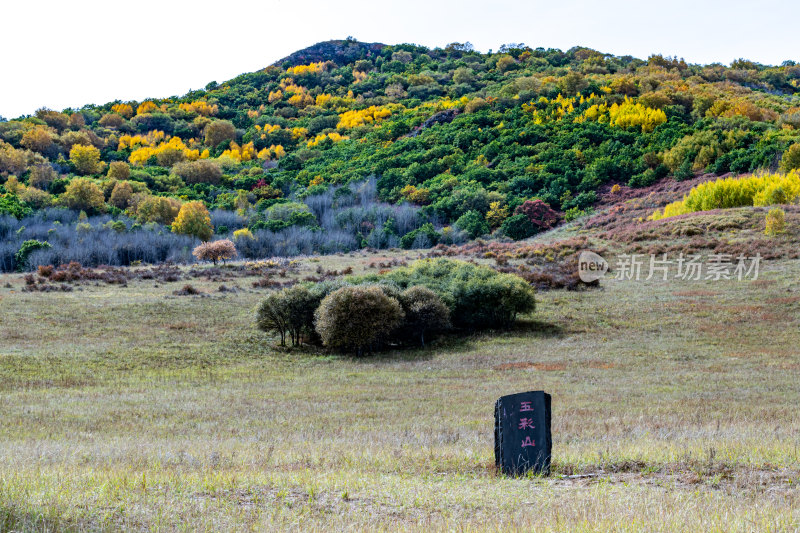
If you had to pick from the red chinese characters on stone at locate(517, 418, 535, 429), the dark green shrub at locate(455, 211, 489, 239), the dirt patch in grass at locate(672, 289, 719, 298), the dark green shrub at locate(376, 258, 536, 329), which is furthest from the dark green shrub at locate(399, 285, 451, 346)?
the dark green shrub at locate(455, 211, 489, 239)

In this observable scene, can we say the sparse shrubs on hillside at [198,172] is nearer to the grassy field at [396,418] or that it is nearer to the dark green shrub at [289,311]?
the grassy field at [396,418]

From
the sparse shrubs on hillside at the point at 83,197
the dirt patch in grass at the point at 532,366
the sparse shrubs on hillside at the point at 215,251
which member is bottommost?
the dirt patch in grass at the point at 532,366

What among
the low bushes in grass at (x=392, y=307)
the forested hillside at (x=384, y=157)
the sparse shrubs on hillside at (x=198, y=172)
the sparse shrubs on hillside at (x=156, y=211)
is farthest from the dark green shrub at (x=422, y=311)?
the sparse shrubs on hillside at (x=198, y=172)

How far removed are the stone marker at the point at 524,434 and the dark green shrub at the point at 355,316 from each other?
2207 centimetres

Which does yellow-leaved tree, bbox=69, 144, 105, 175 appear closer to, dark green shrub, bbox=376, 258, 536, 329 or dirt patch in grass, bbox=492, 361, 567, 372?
dark green shrub, bbox=376, 258, 536, 329

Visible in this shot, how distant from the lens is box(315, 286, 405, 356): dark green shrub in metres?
30.9

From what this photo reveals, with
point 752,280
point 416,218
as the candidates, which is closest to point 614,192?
point 416,218

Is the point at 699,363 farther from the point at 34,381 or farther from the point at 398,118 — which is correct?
the point at 398,118

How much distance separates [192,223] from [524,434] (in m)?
74.6

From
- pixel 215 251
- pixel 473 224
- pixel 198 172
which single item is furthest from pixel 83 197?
pixel 473 224

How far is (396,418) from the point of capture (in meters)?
16.2

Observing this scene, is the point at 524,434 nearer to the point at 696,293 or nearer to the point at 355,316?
the point at 355,316

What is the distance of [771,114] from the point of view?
346ft

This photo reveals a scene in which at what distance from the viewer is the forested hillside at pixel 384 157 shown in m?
81.2
